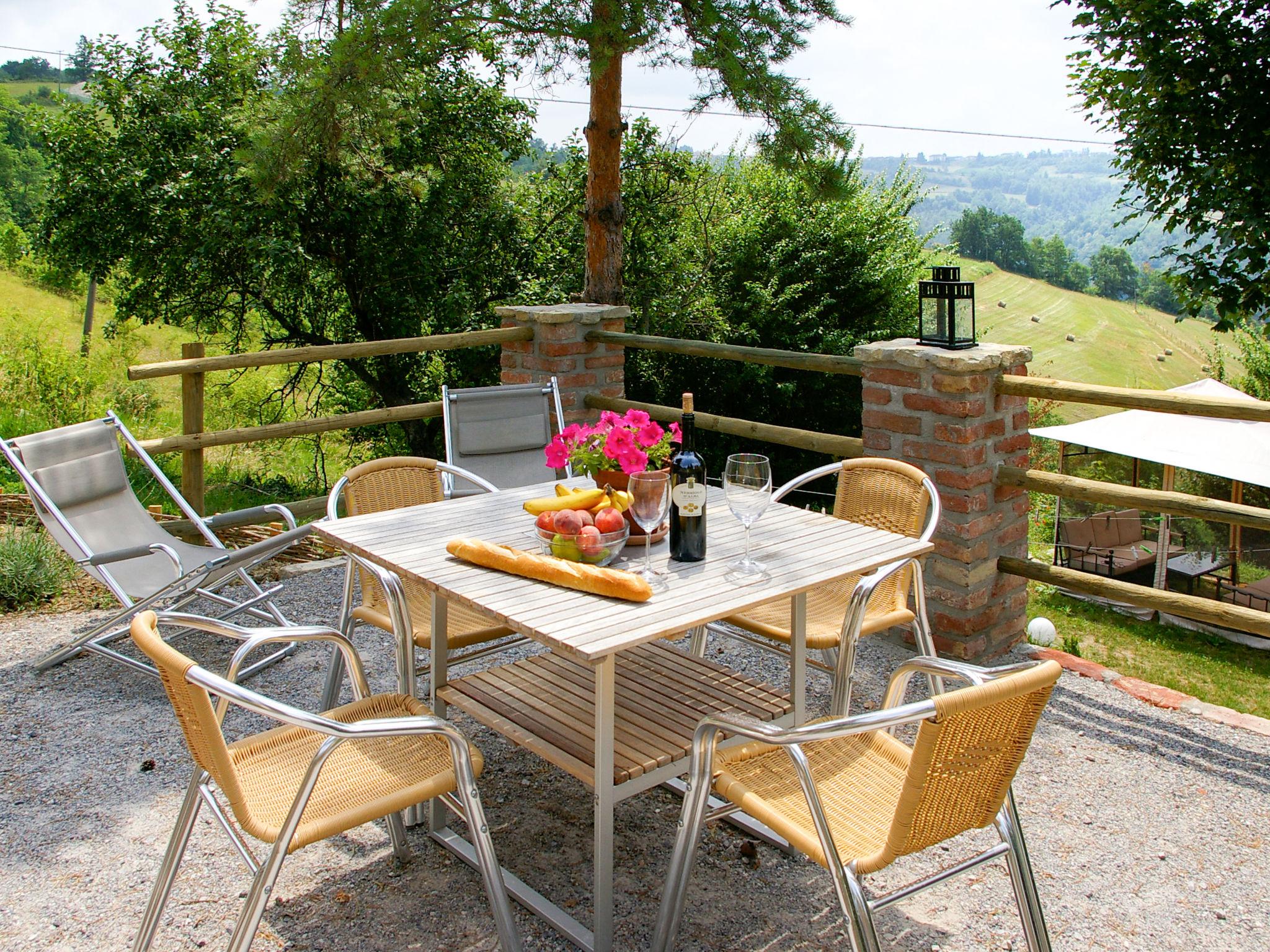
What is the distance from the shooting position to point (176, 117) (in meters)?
8.61

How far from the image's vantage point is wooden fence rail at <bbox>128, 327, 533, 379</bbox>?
388cm

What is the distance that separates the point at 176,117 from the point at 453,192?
235 centimetres

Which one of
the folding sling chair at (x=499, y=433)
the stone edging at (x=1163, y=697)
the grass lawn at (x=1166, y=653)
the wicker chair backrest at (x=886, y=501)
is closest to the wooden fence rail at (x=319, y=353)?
the folding sling chair at (x=499, y=433)

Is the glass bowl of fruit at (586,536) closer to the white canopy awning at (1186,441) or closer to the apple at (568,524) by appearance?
the apple at (568,524)

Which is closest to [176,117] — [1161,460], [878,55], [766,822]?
[766,822]

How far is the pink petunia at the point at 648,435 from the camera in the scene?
2.26 meters

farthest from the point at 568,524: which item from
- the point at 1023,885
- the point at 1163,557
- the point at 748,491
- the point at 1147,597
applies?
the point at 1163,557

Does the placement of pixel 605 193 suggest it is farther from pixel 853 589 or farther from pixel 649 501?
pixel 649 501

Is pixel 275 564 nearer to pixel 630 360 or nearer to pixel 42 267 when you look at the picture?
pixel 630 360

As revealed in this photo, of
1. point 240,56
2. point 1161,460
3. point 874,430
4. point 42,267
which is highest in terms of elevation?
point 240,56

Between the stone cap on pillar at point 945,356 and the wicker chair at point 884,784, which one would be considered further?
the stone cap on pillar at point 945,356

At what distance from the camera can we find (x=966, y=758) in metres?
1.59

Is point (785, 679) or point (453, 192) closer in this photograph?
point (785, 679)

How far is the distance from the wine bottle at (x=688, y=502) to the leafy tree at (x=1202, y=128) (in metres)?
12.5
